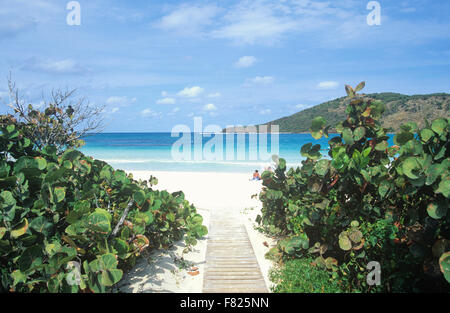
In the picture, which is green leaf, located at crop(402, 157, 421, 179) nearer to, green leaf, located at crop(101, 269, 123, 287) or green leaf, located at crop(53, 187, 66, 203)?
green leaf, located at crop(101, 269, 123, 287)

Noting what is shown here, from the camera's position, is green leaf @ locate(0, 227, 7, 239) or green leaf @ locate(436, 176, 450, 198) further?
green leaf @ locate(0, 227, 7, 239)

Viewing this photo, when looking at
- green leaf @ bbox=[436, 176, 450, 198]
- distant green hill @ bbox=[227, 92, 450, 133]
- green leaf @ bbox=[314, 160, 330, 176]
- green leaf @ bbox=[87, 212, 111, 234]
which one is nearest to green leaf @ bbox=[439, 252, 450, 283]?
green leaf @ bbox=[436, 176, 450, 198]

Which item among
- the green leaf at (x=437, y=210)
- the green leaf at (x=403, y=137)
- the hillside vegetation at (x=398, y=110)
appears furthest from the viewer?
the hillside vegetation at (x=398, y=110)

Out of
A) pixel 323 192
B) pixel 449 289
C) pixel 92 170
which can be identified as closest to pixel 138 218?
pixel 92 170

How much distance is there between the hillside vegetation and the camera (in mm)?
65150

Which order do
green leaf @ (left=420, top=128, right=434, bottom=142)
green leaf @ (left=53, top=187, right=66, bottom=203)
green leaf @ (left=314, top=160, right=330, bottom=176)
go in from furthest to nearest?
1. green leaf @ (left=314, top=160, right=330, bottom=176)
2. green leaf @ (left=53, top=187, right=66, bottom=203)
3. green leaf @ (left=420, top=128, right=434, bottom=142)

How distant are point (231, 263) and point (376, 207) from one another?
273cm

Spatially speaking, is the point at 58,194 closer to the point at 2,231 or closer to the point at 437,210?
the point at 2,231

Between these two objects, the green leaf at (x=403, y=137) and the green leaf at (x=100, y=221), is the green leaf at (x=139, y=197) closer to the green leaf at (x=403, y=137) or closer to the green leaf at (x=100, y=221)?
the green leaf at (x=100, y=221)

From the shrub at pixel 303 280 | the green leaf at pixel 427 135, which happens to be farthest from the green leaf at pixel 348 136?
the shrub at pixel 303 280

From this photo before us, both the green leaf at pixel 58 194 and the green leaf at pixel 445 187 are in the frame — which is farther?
the green leaf at pixel 58 194

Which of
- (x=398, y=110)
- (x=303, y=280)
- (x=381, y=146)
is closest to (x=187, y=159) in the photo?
(x=303, y=280)

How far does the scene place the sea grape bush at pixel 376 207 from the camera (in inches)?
133

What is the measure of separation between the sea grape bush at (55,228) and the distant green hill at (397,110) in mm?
57877
